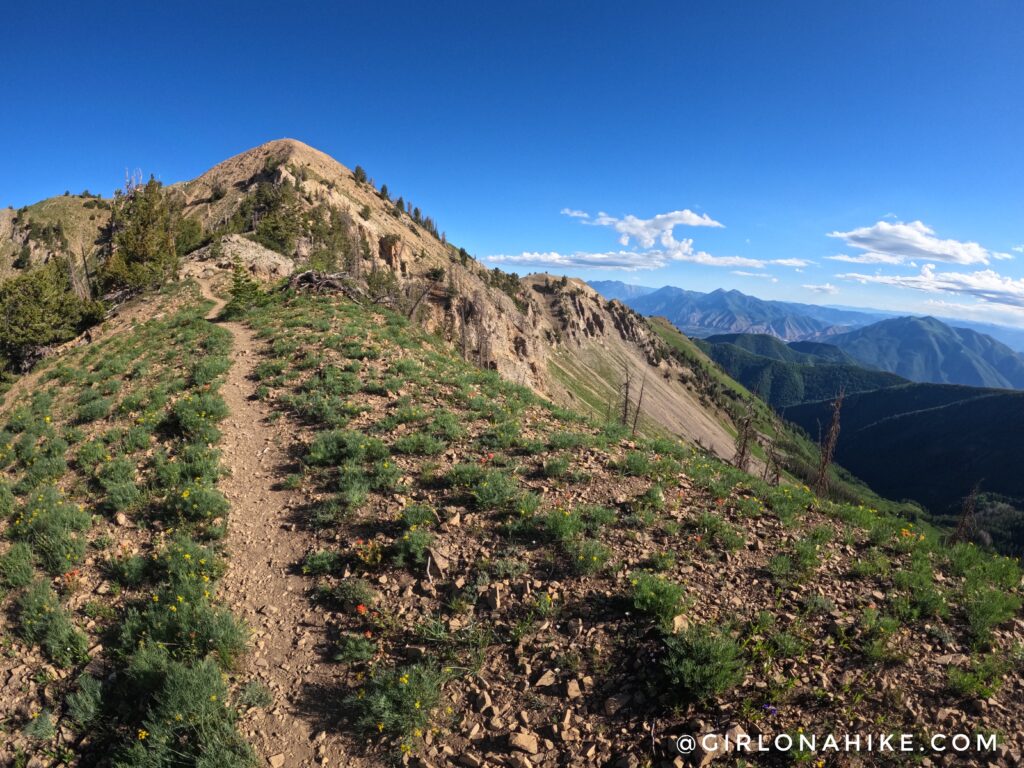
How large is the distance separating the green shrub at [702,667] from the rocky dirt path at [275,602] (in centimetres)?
410

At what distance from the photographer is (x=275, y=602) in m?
7.73

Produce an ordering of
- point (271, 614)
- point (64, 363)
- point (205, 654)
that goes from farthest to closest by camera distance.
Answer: point (64, 363) < point (271, 614) < point (205, 654)

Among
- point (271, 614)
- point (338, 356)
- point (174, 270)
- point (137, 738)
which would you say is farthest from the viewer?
point (174, 270)

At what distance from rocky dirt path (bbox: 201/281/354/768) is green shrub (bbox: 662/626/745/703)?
4.10 meters

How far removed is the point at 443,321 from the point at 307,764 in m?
69.3

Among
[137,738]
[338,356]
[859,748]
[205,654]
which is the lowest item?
[137,738]

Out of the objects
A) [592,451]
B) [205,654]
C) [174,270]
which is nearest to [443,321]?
[174,270]

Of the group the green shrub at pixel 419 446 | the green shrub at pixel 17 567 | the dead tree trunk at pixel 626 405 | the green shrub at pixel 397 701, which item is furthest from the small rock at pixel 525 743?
the dead tree trunk at pixel 626 405

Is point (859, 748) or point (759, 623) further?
point (759, 623)

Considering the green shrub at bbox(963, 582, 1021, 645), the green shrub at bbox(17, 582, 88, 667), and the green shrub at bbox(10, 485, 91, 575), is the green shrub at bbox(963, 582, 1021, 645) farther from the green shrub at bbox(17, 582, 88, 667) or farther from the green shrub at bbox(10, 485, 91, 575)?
the green shrub at bbox(10, 485, 91, 575)

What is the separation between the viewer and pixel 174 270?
111ft

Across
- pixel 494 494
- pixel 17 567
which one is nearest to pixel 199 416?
pixel 17 567

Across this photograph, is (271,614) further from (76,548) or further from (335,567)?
(76,548)

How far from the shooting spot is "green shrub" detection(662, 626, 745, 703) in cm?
562
